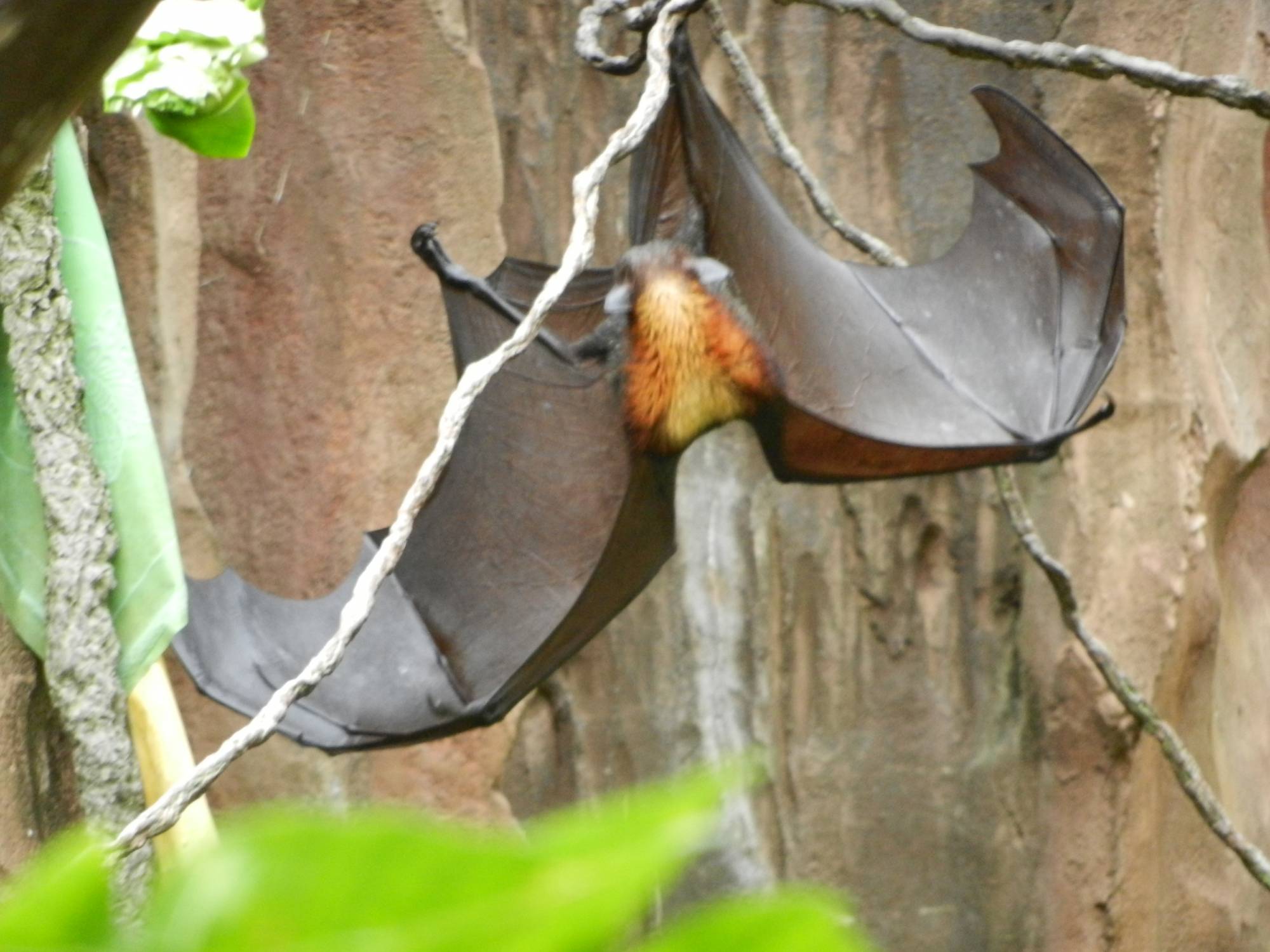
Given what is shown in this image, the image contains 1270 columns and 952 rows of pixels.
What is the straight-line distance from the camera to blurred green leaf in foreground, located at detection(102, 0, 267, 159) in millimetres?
814

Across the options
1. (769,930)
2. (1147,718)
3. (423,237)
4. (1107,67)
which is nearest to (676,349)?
(423,237)

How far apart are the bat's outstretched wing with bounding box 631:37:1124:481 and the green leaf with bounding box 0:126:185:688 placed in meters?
0.41

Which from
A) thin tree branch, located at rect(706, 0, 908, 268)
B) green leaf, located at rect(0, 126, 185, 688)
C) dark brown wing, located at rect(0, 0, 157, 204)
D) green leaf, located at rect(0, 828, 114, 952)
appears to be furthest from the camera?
thin tree branch, located at rect(706, 0, 908, 268)

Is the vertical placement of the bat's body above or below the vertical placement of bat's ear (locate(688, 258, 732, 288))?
below

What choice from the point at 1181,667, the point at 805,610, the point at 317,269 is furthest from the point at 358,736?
the point at 1181,667

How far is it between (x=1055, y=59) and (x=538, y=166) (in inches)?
28.0

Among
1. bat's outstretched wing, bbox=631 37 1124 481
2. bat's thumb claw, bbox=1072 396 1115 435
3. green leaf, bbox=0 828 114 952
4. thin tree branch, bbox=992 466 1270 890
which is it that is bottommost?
thin tree branch, bbox=992 466 1270 890

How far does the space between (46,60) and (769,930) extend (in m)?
0.23

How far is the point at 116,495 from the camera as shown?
41.9 inches

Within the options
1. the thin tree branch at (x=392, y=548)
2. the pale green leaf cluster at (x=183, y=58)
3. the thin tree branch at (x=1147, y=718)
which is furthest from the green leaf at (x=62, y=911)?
the thin tree branch at (x=1147, y=718)

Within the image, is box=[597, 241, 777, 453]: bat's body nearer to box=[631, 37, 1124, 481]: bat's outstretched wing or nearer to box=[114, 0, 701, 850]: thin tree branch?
box=[631, 37, 1124, 481]: bat's outstretched wing

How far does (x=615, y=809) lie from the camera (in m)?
0.17

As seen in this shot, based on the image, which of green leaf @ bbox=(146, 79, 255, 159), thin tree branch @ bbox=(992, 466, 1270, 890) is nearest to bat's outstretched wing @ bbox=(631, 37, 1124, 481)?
thin tree branch @ bbox=(992, 466, 1270, 890)

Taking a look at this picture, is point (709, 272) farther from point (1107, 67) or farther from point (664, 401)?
point (1107, 67)
